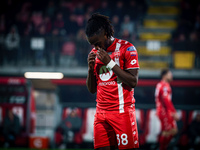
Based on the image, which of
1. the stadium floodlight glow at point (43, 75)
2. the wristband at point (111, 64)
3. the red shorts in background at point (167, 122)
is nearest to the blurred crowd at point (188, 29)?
the red shorts in background at point (167, 122)

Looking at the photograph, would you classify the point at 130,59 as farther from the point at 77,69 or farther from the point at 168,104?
the point at 77,69

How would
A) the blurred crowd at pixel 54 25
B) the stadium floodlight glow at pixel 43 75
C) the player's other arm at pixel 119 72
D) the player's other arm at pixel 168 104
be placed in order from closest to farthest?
the player's other arm at pixel 119 72
the player's other arm at pixel 168 104
the stadium floodlight glow at pixel 43 75
the blurred crowd at pixel 54 25

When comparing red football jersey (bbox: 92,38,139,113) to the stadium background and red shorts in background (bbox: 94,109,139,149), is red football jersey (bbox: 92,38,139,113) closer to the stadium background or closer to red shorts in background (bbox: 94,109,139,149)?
red shorts in background (bbox: 94,109,139,149)

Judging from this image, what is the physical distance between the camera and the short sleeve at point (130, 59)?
2.70m

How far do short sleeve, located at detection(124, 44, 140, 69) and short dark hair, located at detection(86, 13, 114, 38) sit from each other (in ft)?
0.90

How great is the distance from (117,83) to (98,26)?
64 cm

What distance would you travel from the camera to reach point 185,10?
12.3 metres

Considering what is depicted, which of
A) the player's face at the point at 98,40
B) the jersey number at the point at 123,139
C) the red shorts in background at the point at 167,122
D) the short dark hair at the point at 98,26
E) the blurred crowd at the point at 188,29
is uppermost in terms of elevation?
the blurred crowd at the point at 188,29

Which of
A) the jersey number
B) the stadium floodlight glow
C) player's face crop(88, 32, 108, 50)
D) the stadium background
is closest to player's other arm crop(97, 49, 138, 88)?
player's face crop(88, 32, 108, 50)

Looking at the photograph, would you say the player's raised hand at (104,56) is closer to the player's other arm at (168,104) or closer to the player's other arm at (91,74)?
the player's other arm at (91,74)

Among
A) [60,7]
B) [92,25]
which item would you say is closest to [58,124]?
[60,7]

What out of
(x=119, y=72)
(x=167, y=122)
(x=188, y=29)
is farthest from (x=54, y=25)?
(x=119, y=72)

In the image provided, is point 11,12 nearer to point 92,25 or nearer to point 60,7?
point 60,7

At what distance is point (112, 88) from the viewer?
281cm
